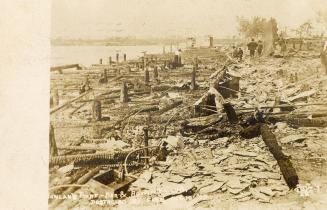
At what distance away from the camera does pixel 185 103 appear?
271 centimetres

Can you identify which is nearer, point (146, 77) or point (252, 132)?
point (252, 132)

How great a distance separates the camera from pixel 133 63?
2.79 meters

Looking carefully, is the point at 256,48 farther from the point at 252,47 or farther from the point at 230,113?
the point at 230,113

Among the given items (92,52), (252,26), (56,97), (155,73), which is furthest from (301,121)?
(56,97)

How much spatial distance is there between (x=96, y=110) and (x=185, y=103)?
0.63m

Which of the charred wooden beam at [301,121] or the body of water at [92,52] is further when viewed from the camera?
the body of water at [92,52]

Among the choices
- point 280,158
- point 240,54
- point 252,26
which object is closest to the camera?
point 280,158

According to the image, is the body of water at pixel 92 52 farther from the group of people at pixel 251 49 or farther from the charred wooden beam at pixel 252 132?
the charred wooden beam at pixel 252 132

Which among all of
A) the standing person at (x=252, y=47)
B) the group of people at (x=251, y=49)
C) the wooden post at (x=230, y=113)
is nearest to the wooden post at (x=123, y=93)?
the wooden post at (x=230, y=113)

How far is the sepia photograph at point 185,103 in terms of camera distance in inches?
101

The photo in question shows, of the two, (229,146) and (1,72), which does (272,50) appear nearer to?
(229,146)

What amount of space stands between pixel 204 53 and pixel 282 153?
866 millimetres

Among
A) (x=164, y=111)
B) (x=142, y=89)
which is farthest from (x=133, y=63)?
(x=164, y=111)

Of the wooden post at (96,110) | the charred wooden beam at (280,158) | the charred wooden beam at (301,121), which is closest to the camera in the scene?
the charred wooden beam at (280,158)
